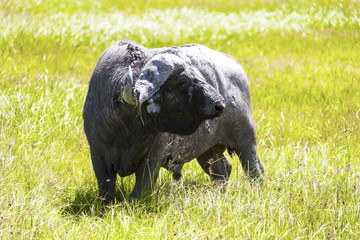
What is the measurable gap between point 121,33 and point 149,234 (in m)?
8.97

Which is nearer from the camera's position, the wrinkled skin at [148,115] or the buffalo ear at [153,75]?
the buffalo ear at [153,75]

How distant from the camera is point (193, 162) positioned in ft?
19.3

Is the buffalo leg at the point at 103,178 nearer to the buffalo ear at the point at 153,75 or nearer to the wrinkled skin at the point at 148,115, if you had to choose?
the wrinkled skin at the point at 148,115

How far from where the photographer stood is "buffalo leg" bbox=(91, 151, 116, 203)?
4.40 metres

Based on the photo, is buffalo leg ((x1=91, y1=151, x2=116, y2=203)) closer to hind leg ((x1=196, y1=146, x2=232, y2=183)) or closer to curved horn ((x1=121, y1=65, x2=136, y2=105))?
curved horn ((x1=121, y1=65, x2=136, y2=105))

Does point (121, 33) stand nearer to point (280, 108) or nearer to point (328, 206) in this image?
point (280, 108)

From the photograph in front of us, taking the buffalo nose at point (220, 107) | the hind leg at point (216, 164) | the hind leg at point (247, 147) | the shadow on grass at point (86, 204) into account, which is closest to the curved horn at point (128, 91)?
the buffalo nose at point (220, 107)

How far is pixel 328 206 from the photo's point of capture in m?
4.35

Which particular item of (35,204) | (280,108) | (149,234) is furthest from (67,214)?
(280,108)

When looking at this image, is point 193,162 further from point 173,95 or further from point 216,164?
point 173,95

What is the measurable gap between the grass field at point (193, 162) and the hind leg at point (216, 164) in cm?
15

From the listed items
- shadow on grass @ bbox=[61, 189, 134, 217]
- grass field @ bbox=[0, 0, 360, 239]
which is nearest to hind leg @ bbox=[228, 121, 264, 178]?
grass field @ bbox=[0, 0, 360, 239]

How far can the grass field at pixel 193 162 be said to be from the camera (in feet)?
13.3

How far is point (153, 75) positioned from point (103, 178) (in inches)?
42.6
